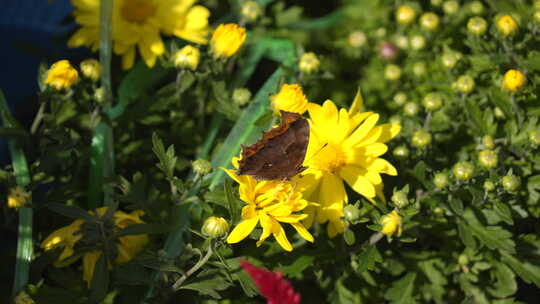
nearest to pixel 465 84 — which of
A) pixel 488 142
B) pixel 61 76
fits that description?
pixel 488 142

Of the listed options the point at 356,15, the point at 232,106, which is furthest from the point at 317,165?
the point at 356,15

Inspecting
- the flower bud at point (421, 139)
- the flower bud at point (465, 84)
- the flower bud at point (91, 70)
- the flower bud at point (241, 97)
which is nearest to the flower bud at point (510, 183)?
the flower bud at point (421, 139)

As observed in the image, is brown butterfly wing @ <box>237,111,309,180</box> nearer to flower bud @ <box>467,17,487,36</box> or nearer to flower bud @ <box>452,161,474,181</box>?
flower bud @ <box>452,161,474,181</box>

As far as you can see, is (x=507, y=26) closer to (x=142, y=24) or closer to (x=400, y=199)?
(x=400, y=199)

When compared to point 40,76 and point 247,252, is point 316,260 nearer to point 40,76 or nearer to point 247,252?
point 247,252

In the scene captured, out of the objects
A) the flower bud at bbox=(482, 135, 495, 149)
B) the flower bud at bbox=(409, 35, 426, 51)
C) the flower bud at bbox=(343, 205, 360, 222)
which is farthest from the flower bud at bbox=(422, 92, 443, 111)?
the flower bud at bbox=(343, 205, 360, 222)

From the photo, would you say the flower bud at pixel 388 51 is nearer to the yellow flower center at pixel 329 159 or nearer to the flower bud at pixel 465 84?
the flower bud at pixel 465 84

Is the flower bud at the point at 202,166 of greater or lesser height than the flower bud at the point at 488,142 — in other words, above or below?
above
